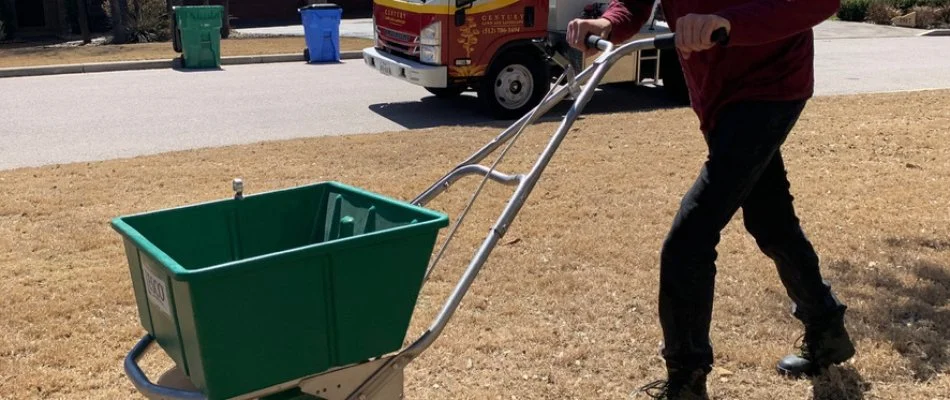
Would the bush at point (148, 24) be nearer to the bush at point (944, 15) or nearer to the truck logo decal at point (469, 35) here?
the truck logo decal at point (469, 35)

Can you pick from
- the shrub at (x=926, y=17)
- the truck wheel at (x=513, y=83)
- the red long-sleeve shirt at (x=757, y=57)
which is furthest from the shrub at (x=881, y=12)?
the red long-sleeve shirt at (x=757, y=57)

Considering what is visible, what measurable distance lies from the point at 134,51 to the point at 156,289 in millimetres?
17334

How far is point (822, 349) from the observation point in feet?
11.8

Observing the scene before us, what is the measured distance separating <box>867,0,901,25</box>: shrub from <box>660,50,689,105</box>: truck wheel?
1806 cm

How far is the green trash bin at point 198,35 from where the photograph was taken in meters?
16.2

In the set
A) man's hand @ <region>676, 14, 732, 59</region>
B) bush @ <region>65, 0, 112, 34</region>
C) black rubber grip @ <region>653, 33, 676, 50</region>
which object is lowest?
bush @ <region>65, 0, 112, 34</region>

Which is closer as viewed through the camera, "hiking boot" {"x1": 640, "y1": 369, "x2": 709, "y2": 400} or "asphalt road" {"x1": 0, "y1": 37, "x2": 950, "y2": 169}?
"hiking boot" {"x1": 640, "y1": 369, "x2": 709, "y2": 400}

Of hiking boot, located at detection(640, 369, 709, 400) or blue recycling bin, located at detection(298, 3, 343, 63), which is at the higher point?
hiking boot, located at detection(640, 369, 709, 400)

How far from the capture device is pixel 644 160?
7789mm

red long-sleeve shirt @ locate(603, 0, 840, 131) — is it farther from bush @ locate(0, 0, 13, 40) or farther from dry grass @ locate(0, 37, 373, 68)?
bush @ locate(0, 0, 13, 40)

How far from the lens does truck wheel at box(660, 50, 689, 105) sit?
1206 cm

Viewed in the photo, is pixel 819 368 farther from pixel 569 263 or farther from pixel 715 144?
pixel 569 263

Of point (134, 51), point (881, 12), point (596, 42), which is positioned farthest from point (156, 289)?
point (881, 12)

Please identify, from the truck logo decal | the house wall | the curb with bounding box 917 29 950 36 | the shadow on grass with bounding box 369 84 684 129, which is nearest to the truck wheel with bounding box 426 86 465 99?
the shadow on grass with bounding box 369 84 684 129
